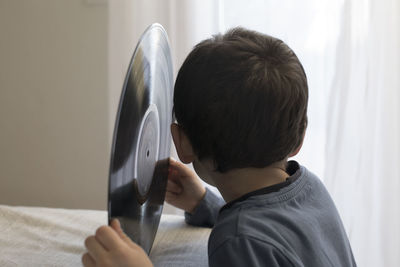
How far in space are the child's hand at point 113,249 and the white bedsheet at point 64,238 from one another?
0.88 feet

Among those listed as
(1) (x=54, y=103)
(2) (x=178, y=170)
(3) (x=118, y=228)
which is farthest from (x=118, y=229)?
(1) (x=54, y=103)

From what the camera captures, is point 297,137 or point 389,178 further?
point 389,178

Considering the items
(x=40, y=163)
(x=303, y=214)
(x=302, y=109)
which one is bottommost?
(x=40, y=163)

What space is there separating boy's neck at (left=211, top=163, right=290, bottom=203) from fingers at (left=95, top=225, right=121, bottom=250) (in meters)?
0.23

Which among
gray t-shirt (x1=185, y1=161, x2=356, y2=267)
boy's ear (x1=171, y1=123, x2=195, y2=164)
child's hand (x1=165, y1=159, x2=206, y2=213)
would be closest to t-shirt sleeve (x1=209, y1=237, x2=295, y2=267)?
gray t-shirt (x1=185, y1=161, x2=356, y2=267)

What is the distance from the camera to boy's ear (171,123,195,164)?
870mm

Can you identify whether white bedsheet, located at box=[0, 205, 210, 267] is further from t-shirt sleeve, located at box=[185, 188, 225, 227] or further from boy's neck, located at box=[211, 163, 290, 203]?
boy's neck, located at box=[211, 163, 290, 203]

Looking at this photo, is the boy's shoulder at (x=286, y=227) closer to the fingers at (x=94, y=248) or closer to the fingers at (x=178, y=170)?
the fingers at (x=94, y=248)

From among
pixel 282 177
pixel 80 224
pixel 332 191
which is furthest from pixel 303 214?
pixel 332 191

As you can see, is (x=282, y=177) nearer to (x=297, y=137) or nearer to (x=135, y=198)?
(x=297, y=137)

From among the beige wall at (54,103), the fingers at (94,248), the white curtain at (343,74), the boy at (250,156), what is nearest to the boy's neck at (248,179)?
the boy at (250,156)

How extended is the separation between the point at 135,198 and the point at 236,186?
0.16 meters

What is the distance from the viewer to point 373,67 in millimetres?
1677

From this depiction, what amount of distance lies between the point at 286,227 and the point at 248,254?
0.29 feet
